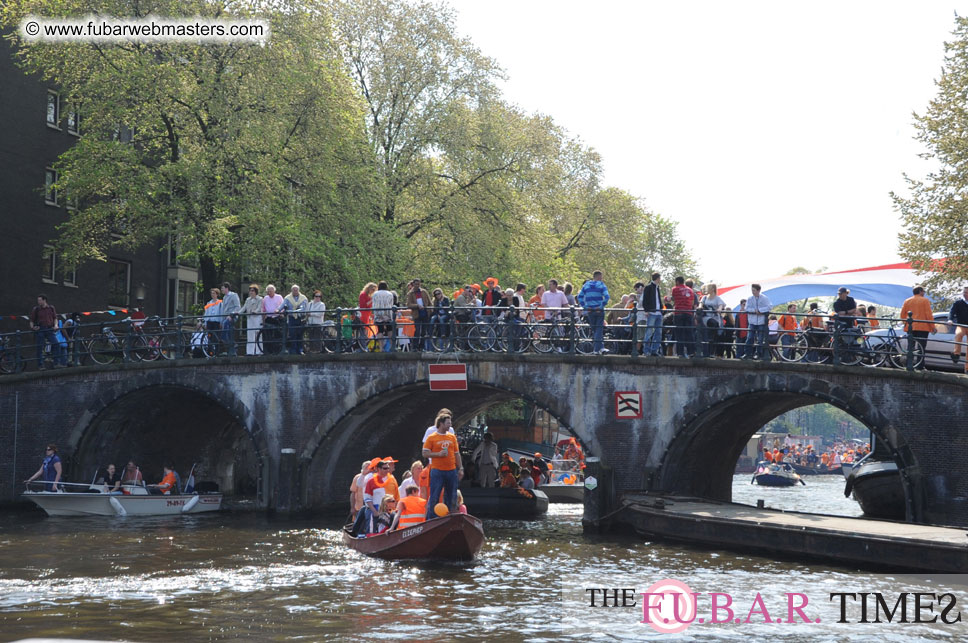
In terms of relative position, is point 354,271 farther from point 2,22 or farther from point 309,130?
point 2,22

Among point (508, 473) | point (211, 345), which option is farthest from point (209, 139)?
point (508, 473)

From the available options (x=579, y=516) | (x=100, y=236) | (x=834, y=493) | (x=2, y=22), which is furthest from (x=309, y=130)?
(x=834, y=493)

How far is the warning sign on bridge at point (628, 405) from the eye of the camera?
82.6ft

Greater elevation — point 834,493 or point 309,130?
point 309,130

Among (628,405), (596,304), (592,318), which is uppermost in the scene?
(596,304)

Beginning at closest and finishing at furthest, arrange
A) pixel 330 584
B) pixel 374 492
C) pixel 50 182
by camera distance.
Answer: pixel 330 584 < pixel 374 492 < pixel 50 182

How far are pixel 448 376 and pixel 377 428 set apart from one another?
542 centimetres

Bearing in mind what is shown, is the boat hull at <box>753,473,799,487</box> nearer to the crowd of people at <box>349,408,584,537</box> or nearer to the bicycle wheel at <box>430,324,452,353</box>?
the bicycle wheel at <box>430,324,452,353</box>

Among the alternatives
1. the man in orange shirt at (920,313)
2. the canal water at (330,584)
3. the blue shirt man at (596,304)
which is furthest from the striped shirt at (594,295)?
the man in orange shirt at (920,313)

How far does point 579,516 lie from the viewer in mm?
30516

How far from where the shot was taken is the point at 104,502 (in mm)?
28062

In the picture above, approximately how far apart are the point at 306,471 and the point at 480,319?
19.6ft

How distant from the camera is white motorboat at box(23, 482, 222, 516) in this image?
1095 inches

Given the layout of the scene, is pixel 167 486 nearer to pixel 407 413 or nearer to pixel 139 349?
pixel 139 349
